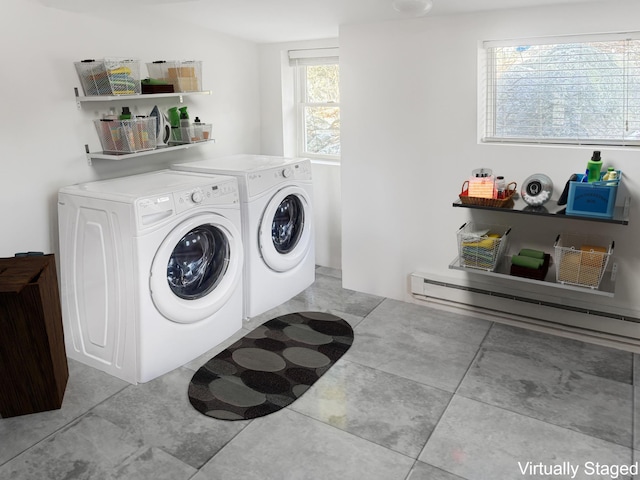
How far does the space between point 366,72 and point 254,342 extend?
1.79 m

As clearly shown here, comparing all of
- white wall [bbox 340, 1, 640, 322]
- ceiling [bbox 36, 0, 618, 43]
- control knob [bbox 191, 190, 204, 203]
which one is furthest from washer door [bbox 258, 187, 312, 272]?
ceiling [bbox 36, 0, 618, 43]

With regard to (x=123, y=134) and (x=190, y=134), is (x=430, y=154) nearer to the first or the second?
(x=190, y=134)

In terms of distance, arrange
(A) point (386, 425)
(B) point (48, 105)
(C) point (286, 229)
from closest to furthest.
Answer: (A) point (386, 425) → (B) point (48, 105) → (C) point (286, 229)

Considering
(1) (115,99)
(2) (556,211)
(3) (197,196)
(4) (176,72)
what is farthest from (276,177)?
(2) (556,211)

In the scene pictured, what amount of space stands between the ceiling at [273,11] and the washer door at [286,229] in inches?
41.1

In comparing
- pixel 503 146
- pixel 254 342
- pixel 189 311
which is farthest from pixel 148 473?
pixel 503 146

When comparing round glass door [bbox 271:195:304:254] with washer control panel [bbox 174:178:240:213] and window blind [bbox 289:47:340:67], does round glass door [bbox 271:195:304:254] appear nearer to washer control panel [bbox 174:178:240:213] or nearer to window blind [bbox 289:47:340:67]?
washer control panel [bbox 174:178:240:213]

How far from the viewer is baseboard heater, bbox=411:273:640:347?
9.33 ft

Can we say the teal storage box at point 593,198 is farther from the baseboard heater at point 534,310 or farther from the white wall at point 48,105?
the white wall at point 48,105

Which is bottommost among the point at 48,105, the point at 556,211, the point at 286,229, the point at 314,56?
Answer: the point at 286,229

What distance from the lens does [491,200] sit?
2.82 m

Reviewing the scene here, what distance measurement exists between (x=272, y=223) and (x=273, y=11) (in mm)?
1259

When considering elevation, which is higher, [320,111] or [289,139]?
[320,111]

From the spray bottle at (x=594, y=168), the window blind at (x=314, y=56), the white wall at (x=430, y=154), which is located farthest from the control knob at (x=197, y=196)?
the spray bottle at (x=594, y=168)
